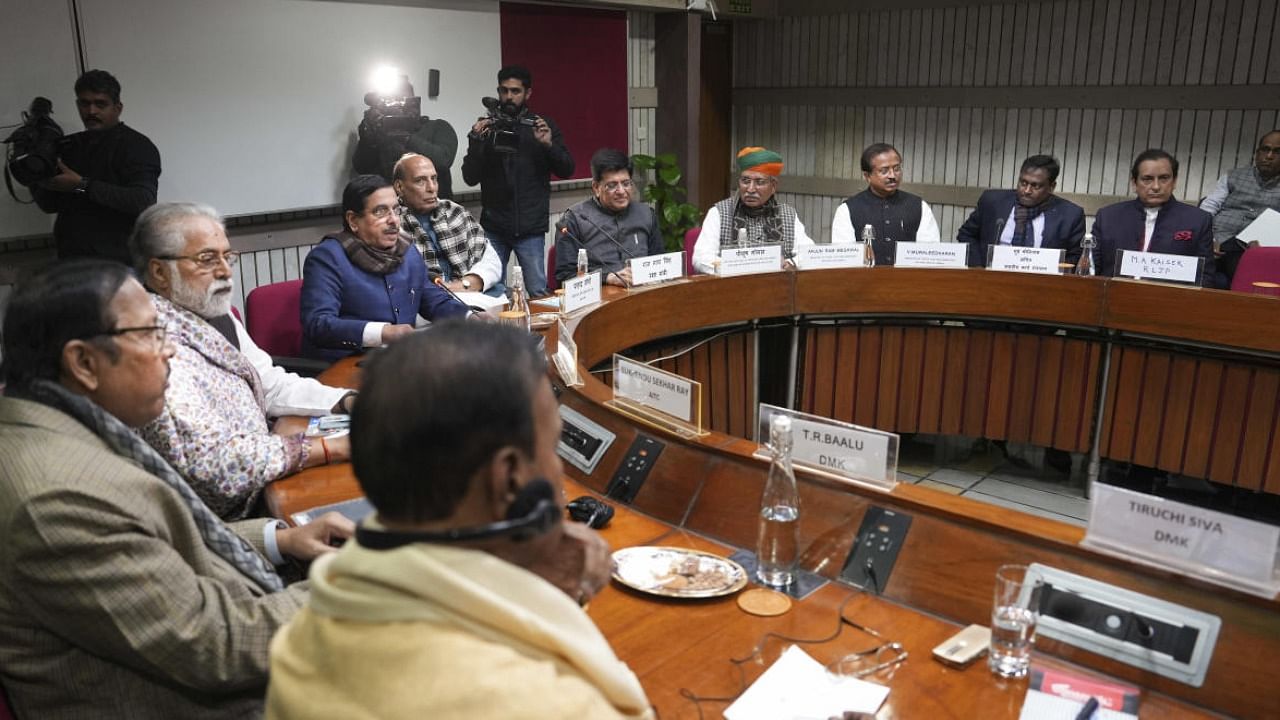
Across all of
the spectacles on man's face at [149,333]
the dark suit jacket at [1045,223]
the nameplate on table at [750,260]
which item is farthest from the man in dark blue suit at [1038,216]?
the spectacles on man's face at [149,333]

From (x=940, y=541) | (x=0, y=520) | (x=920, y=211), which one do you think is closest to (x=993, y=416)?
(x=920, y=211)

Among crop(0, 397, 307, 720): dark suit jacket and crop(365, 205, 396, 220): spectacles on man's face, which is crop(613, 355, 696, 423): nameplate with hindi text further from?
crop(365, 205, 396, 220): spectacles on man's face

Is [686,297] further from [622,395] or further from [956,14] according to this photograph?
[956,14]

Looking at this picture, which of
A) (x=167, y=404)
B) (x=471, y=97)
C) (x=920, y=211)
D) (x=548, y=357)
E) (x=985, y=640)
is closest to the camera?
(x=985, y=640)

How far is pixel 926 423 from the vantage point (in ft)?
14.0

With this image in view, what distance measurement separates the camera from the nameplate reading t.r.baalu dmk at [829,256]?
13.7 feet

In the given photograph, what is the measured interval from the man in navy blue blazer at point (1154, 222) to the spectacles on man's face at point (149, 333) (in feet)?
13.1

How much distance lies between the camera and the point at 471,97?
5887 millimetres

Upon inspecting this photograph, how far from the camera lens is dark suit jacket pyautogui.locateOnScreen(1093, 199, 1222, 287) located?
450 centimetres

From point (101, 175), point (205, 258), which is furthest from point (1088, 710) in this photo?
point (101, 175)

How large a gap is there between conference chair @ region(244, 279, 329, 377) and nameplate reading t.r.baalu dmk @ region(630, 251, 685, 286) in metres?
1.24

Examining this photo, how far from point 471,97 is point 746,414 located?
2.87 metres

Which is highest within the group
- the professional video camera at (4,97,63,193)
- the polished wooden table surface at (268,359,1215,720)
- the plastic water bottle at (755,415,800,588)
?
the professional video camera at (4,97,63,193)

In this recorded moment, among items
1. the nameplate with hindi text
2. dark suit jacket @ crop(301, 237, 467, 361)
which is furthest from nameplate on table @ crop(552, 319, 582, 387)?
dark suit jacket @ crop(301, 237, 467, 361)
